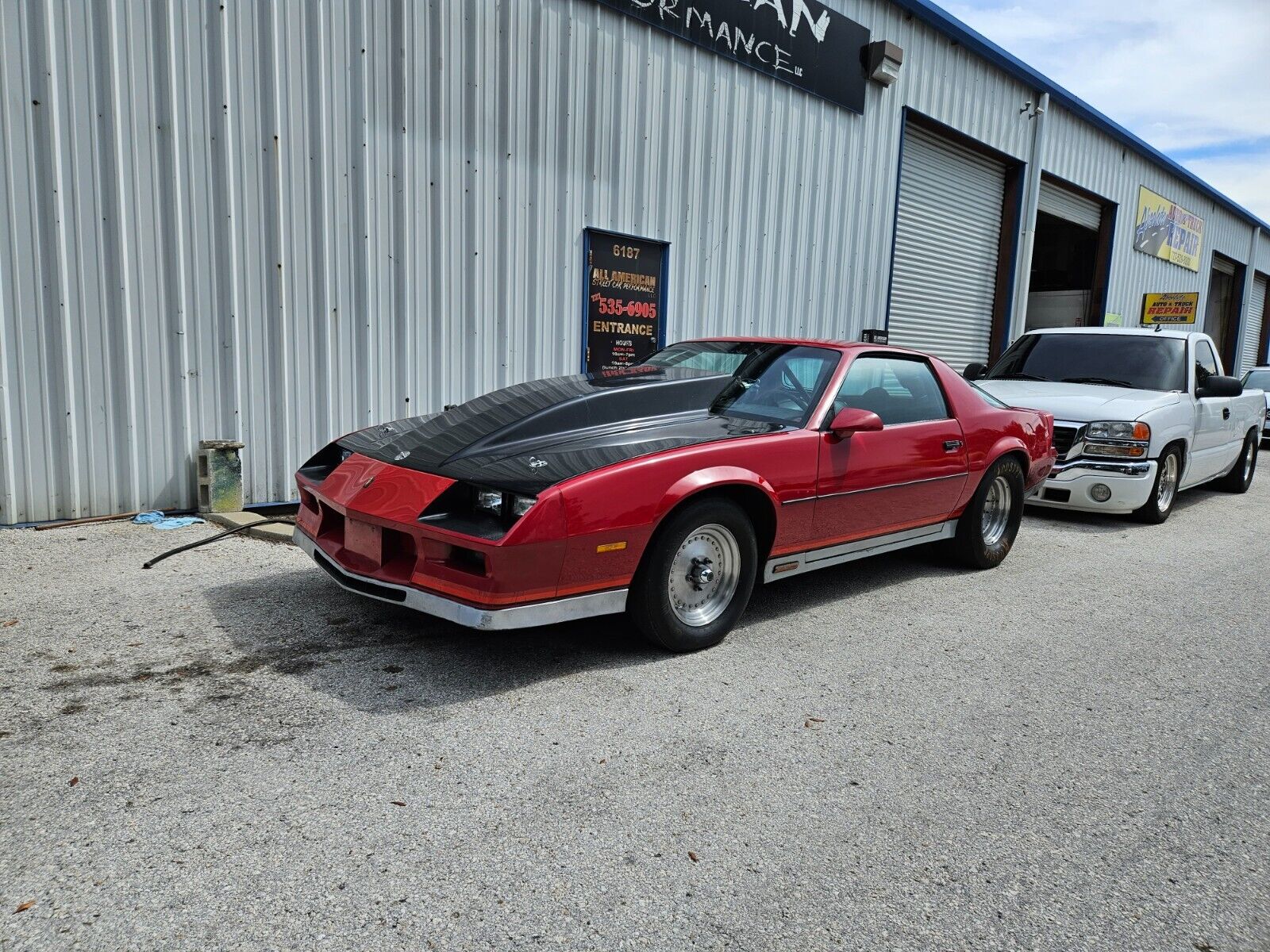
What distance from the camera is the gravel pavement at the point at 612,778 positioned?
209cm

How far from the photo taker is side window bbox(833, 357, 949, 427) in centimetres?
462

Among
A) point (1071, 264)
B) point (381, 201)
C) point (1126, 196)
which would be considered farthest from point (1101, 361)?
point (1071, 264)

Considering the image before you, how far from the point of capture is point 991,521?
18.9 ft

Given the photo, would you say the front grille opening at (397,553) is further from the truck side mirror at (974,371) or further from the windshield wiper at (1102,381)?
the windshield wiper at (1102,381)

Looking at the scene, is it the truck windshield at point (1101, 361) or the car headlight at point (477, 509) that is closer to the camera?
the car headlight at point (477, 509)

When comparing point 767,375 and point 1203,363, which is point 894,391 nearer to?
point 767,375

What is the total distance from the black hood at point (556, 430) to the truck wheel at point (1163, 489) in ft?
16.3

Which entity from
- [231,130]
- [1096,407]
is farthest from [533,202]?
[1096,407]

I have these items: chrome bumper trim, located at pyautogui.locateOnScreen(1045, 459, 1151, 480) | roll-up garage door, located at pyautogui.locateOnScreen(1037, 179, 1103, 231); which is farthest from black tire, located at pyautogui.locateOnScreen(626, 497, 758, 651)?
roll-up garage door, located at pyautogui.locateOnScreen(1037, 179, 1103, 231)

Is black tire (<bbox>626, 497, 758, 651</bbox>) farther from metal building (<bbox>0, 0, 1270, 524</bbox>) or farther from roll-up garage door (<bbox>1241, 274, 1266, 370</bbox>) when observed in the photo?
roll-up garage door (<bbox>1241, 274, 1266, 370</bbox>)

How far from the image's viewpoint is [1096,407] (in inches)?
290

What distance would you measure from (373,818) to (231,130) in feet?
17.4

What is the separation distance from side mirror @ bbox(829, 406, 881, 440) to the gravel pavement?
988 millimetres

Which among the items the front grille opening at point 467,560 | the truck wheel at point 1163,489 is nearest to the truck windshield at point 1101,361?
the truck wheel at point 1163,489
